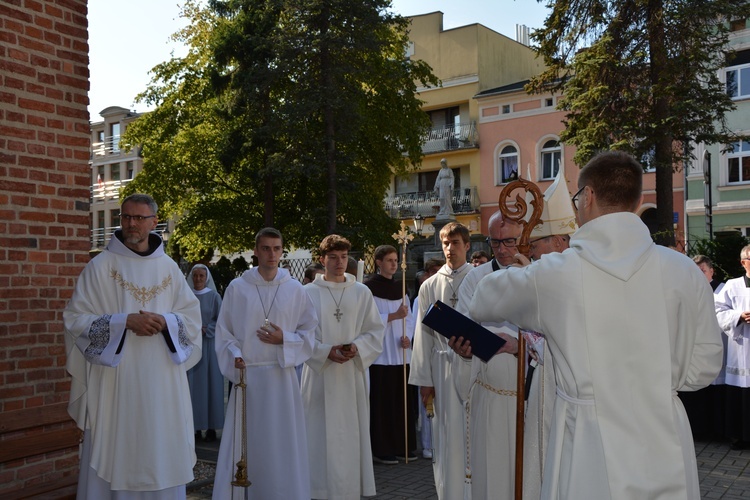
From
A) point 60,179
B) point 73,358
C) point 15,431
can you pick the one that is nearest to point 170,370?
point 73,358

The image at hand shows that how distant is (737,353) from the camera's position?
950cm

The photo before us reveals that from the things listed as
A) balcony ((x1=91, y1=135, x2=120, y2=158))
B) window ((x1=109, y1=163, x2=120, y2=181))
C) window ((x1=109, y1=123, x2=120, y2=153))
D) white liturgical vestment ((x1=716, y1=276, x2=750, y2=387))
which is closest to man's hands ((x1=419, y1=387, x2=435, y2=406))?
white liturgical vestment ((x1=716, y1=276, x2=750, y2=387))

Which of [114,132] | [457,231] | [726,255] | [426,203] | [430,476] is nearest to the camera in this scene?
[457,231]

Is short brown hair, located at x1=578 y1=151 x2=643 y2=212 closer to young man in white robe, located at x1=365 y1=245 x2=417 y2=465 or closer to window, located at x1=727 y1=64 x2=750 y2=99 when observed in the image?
young man in white robe, located at x1=365 y1=245 x2=417 y2=465

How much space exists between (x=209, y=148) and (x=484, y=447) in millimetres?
25939

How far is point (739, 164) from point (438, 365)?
26.8 metres

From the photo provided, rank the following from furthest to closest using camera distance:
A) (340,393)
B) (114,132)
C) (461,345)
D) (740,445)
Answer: (114,132) < (740,445) < (340,393) < (461,345)

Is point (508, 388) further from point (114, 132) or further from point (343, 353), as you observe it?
point (114, 132)

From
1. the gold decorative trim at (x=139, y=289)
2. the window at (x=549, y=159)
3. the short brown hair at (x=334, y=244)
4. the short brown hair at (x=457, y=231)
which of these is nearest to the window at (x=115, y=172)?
the window at (x=549, y=159)

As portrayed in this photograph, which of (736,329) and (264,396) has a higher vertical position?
(736,329)

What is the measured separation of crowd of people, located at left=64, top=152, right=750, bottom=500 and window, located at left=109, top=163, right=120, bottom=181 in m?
52.8

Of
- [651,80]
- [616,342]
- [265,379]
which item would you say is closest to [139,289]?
[265,379]

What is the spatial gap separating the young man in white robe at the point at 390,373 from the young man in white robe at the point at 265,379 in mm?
2519

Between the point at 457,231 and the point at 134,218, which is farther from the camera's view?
the point at 457,231
